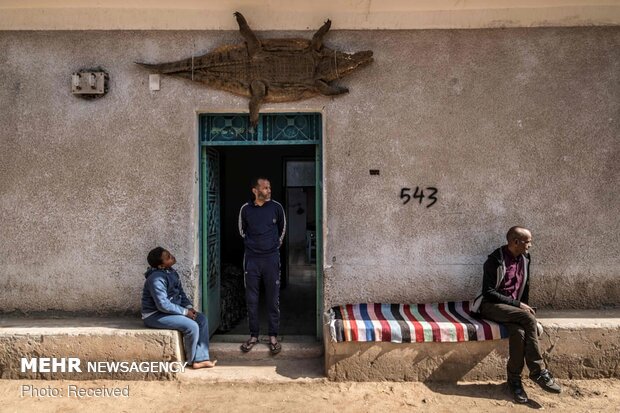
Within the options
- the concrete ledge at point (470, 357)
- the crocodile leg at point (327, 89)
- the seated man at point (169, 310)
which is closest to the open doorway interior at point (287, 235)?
the seated man at point (169, 310)

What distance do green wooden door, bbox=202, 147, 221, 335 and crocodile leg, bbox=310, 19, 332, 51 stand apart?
5.14 feet

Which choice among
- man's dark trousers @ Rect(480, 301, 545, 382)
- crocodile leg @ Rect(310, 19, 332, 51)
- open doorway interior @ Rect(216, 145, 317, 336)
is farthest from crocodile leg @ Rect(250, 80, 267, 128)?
man's dark trousers @ Rect(480, 301, 545, 382)

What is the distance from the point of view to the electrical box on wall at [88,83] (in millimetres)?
4508

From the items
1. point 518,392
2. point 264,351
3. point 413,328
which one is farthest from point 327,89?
point 518,392

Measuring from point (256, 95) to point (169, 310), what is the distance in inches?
88.4

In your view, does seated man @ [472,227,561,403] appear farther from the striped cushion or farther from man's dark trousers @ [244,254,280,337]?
man's dark trousers @ [244,254,280,337]

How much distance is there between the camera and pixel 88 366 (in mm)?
4059

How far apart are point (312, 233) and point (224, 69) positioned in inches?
227

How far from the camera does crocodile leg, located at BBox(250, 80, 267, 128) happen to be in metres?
4.47

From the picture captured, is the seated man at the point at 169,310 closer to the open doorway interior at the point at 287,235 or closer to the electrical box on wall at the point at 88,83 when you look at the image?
the open doorway interior at the point at 287,235

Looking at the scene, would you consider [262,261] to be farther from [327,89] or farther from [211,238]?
[327,89]

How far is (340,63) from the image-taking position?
4.45m

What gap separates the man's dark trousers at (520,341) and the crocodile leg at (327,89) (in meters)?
2.53

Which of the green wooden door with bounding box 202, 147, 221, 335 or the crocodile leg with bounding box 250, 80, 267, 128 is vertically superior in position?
the crocodile leg with bounding box 250, 80, 267, 128
